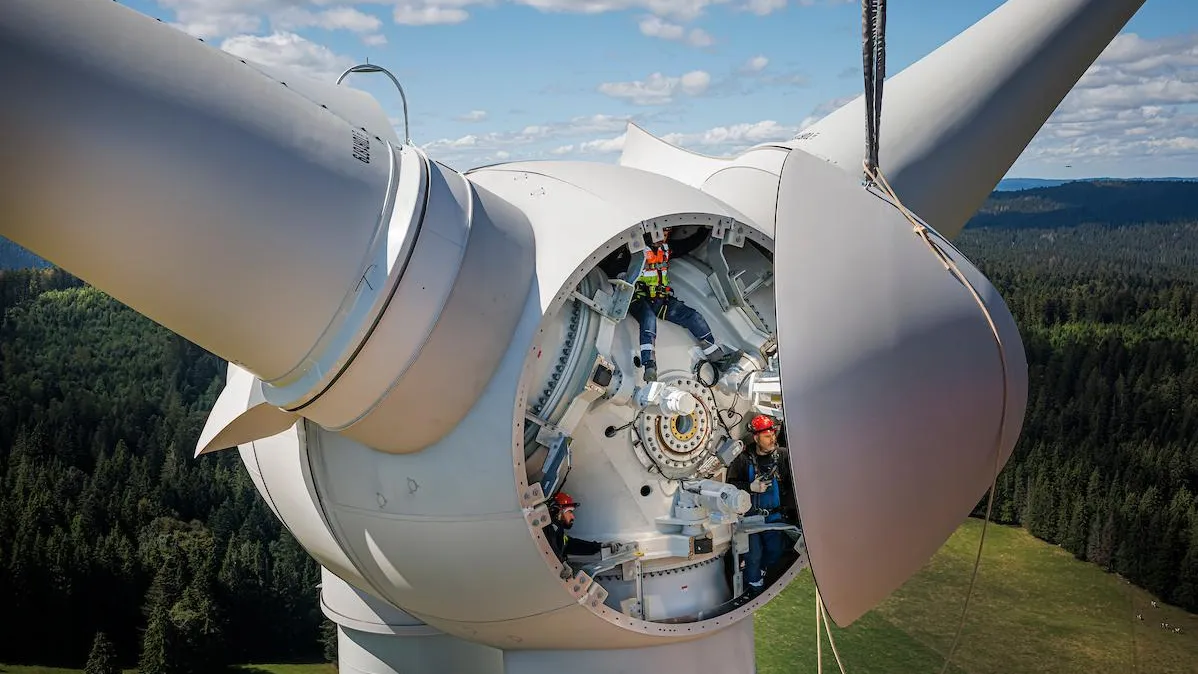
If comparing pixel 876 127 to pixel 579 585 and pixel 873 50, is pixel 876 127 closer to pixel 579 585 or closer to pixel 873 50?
pixel 873 50

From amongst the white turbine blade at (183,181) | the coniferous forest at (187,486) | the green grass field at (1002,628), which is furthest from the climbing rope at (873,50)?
→ the coniferous forest at (187,486)

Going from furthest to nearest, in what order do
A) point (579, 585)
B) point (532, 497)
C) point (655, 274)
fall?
point (655, 274) → point (579, 585) → point (532, 497)

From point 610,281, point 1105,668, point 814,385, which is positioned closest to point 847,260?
point 814,385

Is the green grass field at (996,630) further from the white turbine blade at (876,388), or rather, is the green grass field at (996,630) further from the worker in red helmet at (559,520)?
the white turbine blade at (876,388)

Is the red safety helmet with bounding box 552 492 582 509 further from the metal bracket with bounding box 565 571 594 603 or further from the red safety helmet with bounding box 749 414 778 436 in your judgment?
the red safety helmet with bounding box 749 414 778 436

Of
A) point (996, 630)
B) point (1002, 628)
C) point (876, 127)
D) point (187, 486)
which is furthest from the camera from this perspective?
point (187, 486)

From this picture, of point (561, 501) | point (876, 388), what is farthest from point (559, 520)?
point (876, 388)
